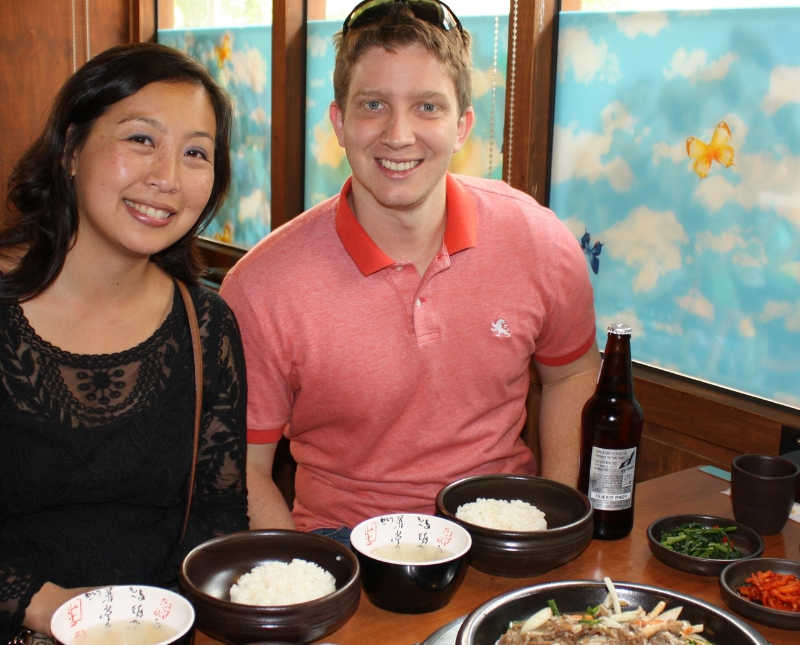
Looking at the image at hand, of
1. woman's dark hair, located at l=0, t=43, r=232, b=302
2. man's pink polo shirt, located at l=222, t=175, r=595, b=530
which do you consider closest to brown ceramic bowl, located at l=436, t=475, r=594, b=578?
man's pink polo shirt, located at l=222, t=175, r=595, b=530

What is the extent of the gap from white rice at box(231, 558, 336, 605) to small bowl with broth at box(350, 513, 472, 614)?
67 mm

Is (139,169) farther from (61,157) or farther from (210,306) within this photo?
(210,306)

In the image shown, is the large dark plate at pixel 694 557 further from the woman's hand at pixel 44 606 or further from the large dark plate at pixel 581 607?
the woman's hand at pixel 44 606

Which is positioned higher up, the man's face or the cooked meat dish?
the man's face

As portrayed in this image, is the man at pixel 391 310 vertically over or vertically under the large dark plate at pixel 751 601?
over

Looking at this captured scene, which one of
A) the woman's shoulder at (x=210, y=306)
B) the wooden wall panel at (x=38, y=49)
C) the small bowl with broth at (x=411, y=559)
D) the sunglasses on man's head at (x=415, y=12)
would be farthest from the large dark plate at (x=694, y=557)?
the wooden wall panel at (x=38, y=49)

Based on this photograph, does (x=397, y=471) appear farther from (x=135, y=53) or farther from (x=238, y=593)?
(x=135, y=53)

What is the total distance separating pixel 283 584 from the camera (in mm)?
1255

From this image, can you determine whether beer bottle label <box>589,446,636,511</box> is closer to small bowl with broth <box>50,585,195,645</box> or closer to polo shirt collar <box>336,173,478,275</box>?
polo shirt collar <box>336,173,478,275</box>

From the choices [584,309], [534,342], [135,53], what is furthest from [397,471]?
[135,53]

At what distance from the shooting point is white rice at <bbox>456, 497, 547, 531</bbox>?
1.48 m

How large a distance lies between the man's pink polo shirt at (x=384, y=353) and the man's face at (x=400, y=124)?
0.11 metres

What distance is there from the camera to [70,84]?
5.37ft

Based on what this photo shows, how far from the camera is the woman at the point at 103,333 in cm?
160
